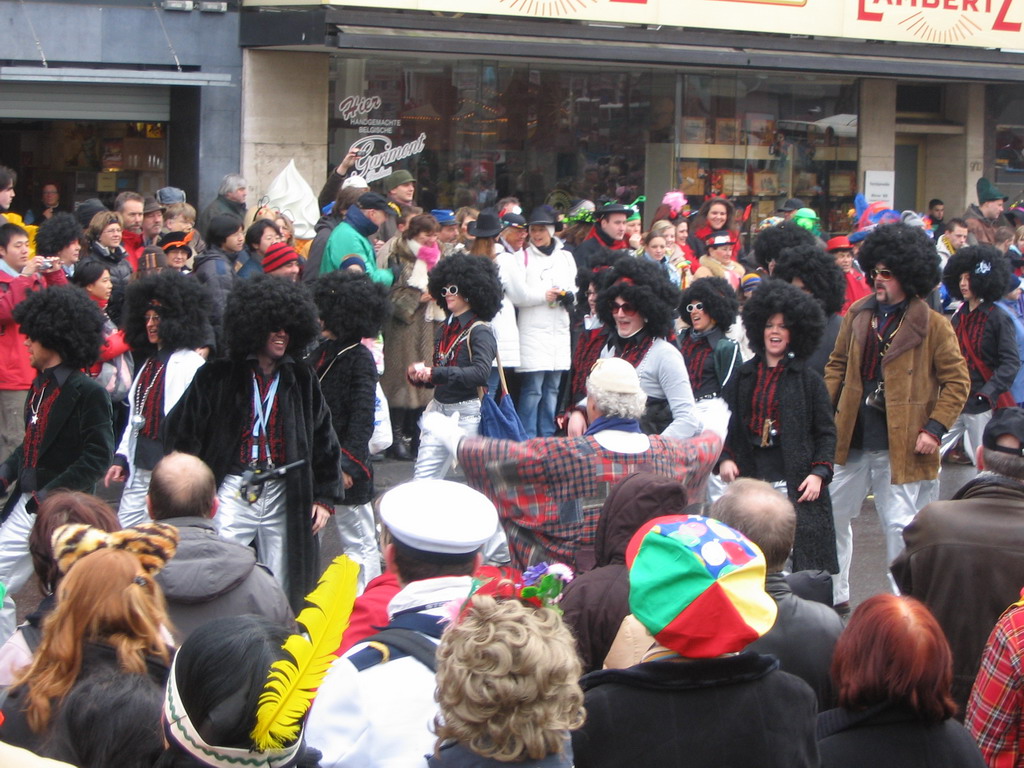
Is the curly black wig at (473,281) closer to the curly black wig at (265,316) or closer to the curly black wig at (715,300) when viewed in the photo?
the curly black wig at (715,300)

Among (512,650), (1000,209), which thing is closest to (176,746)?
(512,650)

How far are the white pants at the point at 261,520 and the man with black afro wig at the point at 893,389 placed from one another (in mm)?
2949

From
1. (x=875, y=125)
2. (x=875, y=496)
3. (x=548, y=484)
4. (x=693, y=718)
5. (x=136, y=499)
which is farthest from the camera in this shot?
(x=875, y=125)

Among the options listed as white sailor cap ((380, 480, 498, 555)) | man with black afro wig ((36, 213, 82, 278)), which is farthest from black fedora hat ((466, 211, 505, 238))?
white sailor cap ((380, 480, 498, 555))

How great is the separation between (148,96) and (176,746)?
11.8 metres

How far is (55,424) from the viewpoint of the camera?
20.2 feet

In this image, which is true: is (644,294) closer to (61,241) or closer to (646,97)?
(61,241)

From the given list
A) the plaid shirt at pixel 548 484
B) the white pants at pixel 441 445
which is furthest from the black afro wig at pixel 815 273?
the plaid shirt at pixel 548 484

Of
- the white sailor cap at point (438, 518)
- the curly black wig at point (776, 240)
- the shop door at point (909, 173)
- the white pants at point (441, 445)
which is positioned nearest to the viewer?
the white sailor cap at point (438, 518)

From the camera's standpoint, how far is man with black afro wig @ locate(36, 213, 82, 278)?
9.20 metres

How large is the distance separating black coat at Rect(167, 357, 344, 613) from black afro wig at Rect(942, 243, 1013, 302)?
18.1 ft

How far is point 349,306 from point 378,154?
26.0 feet

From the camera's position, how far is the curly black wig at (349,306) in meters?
6.90

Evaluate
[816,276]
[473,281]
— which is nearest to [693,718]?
[473,281]
